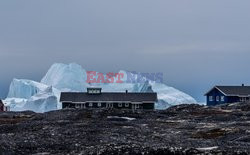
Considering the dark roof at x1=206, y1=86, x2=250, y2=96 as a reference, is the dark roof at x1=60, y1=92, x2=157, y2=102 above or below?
below

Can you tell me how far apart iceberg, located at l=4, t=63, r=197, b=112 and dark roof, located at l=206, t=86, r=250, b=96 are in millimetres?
34909

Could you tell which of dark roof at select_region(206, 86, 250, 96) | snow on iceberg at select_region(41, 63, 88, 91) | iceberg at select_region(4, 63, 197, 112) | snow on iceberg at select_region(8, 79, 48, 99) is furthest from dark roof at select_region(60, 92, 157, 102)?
snow on iceberg at select_region(41, 63, 88, 91)

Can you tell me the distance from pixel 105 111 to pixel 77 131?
27053mm

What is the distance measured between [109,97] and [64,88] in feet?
192

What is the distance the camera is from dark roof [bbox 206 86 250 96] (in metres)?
98.5

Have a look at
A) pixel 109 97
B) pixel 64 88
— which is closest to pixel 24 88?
pixel 64 88

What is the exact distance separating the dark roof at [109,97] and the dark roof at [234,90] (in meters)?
15.7

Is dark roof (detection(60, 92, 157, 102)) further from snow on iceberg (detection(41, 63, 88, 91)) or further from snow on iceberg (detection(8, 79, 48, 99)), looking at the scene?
snow on iceberg (detection(41, 63, 88, 91))

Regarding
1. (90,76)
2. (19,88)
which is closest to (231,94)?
(90,76)

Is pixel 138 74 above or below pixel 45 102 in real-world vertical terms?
above

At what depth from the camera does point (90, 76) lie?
15275 cm

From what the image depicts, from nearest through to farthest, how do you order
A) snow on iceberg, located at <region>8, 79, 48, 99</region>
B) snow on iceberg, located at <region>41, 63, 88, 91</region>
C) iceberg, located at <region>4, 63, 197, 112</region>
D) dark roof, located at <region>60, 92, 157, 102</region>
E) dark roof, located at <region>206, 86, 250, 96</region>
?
dark roof, located at <region>60, 92, 157, 102</region> → dark roof, located at <region>206, 86, 250, 96</region> → iceberg, located at <region>4, 63, 197, 112</region> → snow on iceberg, located at <region>8, 79, 48, 99</region> → snow on iceberg, located at <region>41, 63, 88, 91</region>

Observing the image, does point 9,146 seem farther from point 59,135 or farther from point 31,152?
point 59,135

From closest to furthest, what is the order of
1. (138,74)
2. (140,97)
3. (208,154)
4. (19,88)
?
(208,154), (140,97), (19,88), (138,74)
